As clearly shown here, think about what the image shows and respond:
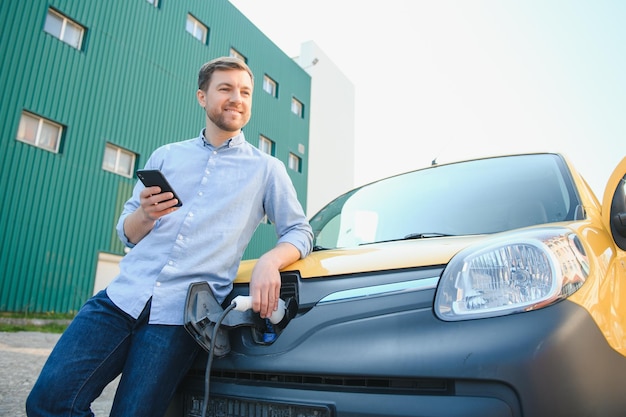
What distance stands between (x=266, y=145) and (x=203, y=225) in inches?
671

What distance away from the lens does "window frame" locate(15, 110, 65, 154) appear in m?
9.84

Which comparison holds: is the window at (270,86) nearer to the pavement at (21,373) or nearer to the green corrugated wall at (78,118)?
the green corrugated wall at (78,118)

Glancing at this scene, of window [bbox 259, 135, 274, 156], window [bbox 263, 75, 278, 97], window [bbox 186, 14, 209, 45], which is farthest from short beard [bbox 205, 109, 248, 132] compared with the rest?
window [bbox 263, 75, 278, 97]

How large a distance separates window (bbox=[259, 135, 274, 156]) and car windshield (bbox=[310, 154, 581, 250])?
51.8ft

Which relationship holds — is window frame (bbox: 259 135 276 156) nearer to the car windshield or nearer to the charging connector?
the car windshield

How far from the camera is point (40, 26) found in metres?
10.3

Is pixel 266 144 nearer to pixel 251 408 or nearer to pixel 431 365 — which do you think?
pixel 251 408

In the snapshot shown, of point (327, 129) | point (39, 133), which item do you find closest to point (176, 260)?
point (39, 133)

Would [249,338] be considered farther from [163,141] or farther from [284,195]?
[163,141]

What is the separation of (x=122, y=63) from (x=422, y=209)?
12372 millimetres

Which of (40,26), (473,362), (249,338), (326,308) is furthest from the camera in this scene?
(40,26)

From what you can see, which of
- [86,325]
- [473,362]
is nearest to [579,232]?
[473,362]

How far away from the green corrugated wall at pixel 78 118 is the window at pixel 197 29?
0.39 meters

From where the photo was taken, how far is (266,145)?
18406mm
